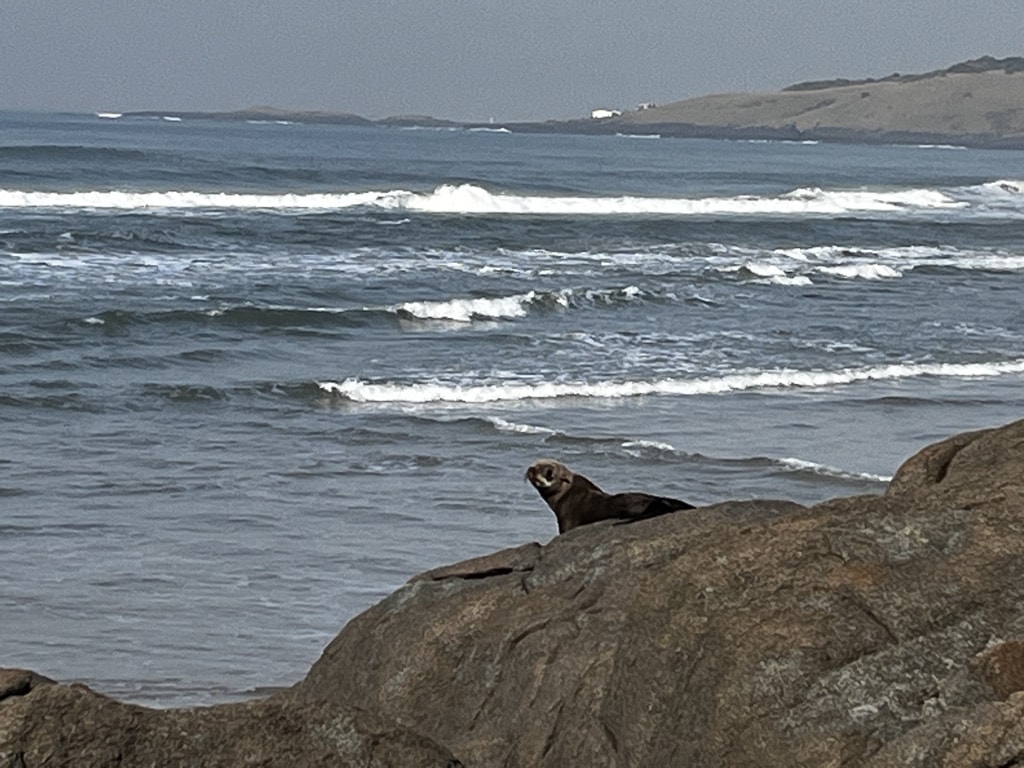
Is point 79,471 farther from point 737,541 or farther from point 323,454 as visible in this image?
point 737,541

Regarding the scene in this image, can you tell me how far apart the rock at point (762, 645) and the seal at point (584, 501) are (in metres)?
0.98

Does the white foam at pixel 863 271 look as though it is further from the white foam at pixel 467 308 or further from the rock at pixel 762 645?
the rock at pixel 762 645

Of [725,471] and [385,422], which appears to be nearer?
[725,471]

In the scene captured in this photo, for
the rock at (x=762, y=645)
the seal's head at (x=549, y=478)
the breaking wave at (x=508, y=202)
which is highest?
the rock at (x=762, y=645)

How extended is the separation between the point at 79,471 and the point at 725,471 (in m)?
5.07

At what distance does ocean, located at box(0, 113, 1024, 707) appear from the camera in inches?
436

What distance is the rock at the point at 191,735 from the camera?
3324 mm

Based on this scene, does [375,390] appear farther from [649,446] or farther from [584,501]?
[584,501]

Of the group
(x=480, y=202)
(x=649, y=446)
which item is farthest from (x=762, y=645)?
(x=480, y=202)

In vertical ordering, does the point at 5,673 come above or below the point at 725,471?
above

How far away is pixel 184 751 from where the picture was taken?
3.37m

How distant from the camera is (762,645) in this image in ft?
14.6

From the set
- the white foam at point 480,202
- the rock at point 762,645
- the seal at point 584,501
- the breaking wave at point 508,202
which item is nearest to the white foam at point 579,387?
the seal at point 584,501

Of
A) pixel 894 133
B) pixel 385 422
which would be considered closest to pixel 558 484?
pixel 385 422
